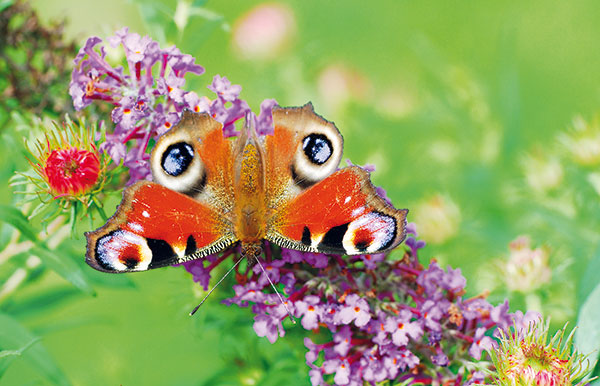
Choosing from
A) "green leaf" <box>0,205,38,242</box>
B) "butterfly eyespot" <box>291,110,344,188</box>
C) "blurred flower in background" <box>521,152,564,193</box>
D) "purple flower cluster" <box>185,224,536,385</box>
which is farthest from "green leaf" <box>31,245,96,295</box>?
"blurred flower in background" <box>521,152,564,193</box>

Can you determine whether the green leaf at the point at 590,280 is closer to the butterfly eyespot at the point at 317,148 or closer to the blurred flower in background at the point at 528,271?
the blurred flower in background at the point at 528,271

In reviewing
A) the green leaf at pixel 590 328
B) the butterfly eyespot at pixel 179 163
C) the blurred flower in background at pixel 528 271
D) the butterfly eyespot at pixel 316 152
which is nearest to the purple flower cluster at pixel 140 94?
the butterfly eyespot at pixel 179 163

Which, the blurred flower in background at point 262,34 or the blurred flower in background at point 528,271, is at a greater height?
the blurred flower in background at point 262,34

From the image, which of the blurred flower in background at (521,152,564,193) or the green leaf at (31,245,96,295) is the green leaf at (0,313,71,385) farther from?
the blurred flower in background at (521,152,564,193)

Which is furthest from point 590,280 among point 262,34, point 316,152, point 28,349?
point 262,34

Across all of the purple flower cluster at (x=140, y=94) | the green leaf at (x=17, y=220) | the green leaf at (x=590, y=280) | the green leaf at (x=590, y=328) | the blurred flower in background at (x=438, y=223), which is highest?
the blurred flower in background at (x=438, y=223)

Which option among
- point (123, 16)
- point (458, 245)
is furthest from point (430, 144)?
point (123, 16)
